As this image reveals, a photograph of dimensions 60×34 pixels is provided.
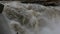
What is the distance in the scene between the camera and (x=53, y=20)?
1.49 m

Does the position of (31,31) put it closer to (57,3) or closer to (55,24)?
(55,24)

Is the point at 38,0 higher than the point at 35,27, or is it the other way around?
the point at 38,0

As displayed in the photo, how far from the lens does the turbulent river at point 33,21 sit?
1.27 meters

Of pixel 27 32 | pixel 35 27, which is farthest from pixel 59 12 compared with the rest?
pixel 27 32

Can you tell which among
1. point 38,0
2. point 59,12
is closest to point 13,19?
point 59,12

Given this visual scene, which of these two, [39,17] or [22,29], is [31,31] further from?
[39,17]

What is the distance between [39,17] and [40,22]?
9 cm

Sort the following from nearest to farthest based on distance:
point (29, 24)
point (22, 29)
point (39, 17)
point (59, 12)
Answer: point (22, 29) → point (29, 24) → point (39, 17) → point (59, 12)

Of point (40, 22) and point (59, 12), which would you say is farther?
point (59, 12)

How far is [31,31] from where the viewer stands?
126 cm

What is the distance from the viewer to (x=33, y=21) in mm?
1354

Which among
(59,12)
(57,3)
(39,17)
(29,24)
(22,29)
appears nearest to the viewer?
(22,29)

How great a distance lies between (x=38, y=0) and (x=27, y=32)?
99 centimetres

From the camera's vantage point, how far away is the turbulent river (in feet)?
4.15
